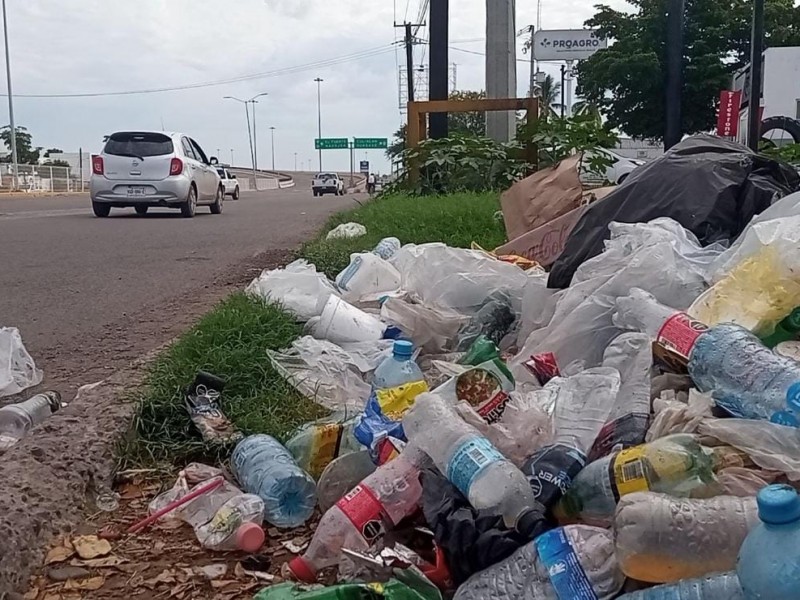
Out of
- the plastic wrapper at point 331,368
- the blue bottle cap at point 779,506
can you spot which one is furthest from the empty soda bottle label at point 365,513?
the blue bottle cap at point 779,506

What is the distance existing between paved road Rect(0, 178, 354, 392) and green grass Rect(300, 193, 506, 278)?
2.37 ft

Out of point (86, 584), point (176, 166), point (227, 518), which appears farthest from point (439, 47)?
point (86, 584)

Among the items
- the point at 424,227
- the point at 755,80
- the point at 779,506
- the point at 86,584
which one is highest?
the point at 755,80

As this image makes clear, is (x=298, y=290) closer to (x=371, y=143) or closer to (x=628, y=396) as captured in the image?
(x=628, y=396)

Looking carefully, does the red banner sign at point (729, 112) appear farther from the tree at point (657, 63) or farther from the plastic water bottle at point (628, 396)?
the tree at point (657, 63)

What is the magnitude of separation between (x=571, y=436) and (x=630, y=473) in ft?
1.58

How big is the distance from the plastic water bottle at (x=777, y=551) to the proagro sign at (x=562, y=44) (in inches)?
923

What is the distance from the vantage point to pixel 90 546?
2066mm

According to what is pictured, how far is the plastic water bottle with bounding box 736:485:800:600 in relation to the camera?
1200 mm

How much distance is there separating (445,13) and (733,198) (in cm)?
892

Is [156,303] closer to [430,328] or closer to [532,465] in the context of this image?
[430,328]

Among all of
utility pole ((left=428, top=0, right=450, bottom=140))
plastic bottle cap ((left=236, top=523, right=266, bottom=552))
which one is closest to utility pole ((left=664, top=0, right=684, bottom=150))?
utility pole ((left=428, top=0, right=450, bottom=140))

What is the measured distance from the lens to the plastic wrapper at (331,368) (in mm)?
2959

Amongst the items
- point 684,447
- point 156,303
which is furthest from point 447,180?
point 684,447
